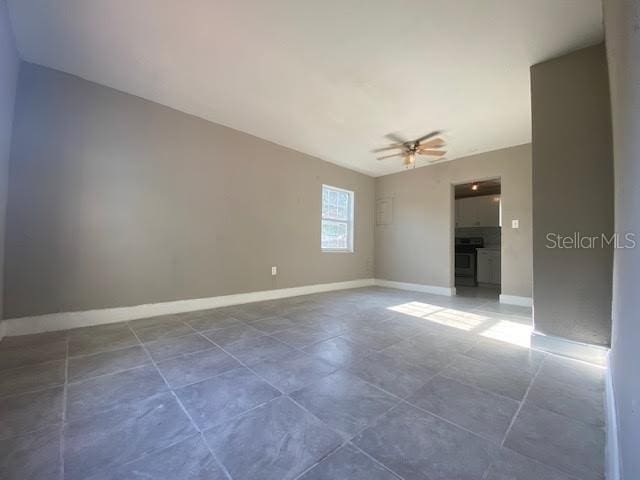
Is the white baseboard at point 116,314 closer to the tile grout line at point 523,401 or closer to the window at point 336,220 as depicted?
the window at point 336,220

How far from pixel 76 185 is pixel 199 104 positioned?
154cm

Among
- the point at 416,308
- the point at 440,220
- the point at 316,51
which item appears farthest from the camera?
the point at 440,220

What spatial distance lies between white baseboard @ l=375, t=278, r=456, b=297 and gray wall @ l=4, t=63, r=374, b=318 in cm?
240

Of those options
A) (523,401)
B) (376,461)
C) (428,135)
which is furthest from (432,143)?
(376,461)

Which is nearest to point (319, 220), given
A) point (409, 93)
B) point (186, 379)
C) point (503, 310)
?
point (409, 93)

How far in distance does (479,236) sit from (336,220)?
401 centimetres

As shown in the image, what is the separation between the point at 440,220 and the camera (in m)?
4.79

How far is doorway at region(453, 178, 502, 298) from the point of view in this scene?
577cm

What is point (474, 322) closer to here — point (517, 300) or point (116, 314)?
point (517, 300)

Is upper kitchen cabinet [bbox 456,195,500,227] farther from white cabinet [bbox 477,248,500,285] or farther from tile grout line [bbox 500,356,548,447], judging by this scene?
tile grout line [bbox 500,356,548,447]

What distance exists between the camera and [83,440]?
3.49 ft

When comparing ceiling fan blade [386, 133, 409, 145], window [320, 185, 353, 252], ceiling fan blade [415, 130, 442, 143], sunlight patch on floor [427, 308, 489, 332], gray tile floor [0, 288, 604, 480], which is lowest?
gray tile floor [0, 288, 604, 480]

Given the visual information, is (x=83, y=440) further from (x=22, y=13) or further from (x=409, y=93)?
(x=409, y=93)

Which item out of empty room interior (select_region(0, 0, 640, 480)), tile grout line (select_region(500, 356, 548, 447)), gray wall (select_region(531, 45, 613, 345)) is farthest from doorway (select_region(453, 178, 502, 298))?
tile grout line (select_region(500, 356, 548, 447))
